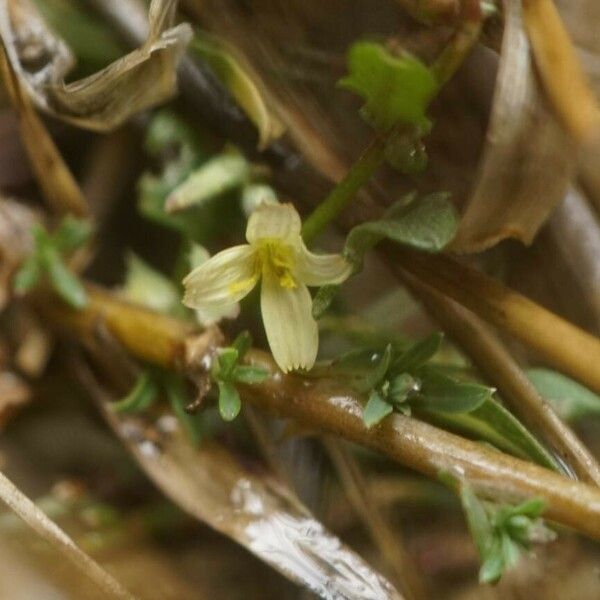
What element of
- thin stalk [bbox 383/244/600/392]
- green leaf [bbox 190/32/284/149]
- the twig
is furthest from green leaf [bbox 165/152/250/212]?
the twig

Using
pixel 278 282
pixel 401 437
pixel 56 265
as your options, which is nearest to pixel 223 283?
pixel 278 282

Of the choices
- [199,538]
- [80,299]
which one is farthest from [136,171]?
[199,538]

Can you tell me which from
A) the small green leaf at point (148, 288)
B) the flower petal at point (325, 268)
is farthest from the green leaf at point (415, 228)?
the small green leaf at point (148, 288)

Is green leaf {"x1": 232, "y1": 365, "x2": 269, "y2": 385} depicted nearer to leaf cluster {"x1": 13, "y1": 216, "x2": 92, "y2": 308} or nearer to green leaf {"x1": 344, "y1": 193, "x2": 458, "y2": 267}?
green leaf {"x1": 344, "y1": 193, "x2": 458, "y2": 267}

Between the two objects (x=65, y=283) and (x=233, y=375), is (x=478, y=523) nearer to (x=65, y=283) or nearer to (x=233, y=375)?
(x=233, y=375)

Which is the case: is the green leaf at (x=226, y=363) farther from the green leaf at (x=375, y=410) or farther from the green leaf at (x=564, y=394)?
the green leaf at (x=564, y=394)

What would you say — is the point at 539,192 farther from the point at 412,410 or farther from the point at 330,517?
the point at 330,517
